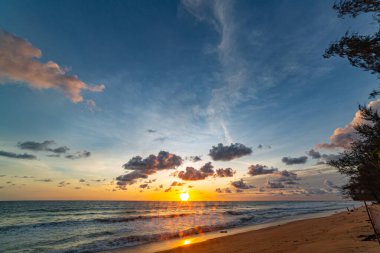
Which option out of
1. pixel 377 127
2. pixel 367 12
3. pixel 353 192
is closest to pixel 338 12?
pixel 367 12

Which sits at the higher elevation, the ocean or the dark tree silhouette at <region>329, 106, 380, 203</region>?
the dark tree silhouette at <region>329, 106, 380, 203</region>

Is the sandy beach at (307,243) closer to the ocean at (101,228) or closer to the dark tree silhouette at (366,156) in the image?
the dark tree silhouette at (366,156)

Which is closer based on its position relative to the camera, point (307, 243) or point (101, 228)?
point (307, 243)

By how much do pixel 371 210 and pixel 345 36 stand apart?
29.8 ft

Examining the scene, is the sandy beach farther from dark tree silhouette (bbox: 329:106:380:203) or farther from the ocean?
the ocean

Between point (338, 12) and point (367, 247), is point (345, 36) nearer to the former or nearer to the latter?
point (338, 12)

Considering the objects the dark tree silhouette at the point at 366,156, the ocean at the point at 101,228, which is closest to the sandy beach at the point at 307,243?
the dark tree silhouette at the point at 366,156

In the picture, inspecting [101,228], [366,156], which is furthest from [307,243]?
[101,228]

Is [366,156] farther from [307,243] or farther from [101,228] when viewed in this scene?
[101,228]

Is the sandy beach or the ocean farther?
the ocean

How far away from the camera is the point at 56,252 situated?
21.7 meters

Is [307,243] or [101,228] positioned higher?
[101,228]

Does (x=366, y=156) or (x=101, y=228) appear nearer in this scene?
(x=366, y=156)

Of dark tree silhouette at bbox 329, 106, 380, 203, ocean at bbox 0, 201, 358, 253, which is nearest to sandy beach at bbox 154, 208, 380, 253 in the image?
dark tree silhouette at bbox 329, 106, 380, 203
